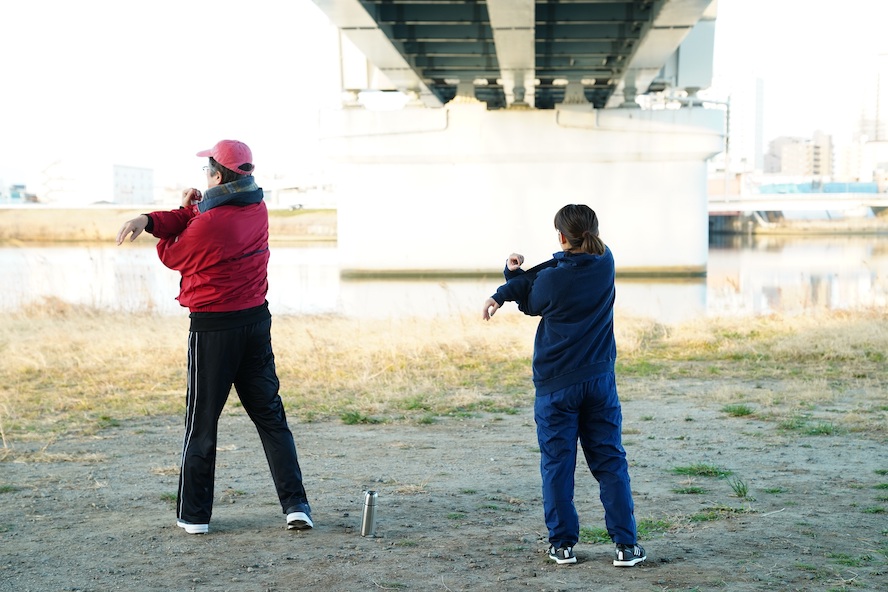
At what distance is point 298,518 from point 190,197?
64.8 inches

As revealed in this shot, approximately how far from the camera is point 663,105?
33.5 metres

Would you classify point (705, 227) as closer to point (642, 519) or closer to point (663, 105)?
point (663, 105)

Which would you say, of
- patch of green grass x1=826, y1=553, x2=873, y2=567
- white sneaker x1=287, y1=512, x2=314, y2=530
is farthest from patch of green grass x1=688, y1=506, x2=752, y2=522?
white sneaker x1=287, y1=512, x2=314, y2=530

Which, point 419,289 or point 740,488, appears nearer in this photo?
point 740,488

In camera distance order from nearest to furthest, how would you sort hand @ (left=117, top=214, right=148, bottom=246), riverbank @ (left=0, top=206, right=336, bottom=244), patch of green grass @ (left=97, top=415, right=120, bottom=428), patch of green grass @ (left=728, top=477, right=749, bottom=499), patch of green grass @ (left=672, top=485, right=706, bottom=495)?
1. hand @ (left=117, top=214, right=148, bottom=246)
2. patch of green grass @ (left=728, top=477, right=749, bottom=499)
3. patch of green grass @ (left=672, top=485, right=706, bottom=495)
4. patch of green grass @ (left=97, top=415, right=120, bottom=428)
5. riverbank @ (left=0, top=206, right=336, bottom=244)

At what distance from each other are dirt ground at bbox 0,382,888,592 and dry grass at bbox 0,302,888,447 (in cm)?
83

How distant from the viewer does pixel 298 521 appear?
4949 mm

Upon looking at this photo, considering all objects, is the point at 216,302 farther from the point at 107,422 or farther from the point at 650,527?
the point at 107,422

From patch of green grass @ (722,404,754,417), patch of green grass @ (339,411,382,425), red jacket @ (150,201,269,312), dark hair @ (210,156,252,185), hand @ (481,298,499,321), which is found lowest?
patch of green grass @ (339,411,382,425)

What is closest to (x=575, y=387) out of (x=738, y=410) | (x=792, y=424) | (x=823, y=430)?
(x=823, y=430)

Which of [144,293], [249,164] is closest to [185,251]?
[249,164]

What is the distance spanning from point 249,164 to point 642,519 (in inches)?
103

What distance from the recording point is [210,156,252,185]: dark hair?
4969 millimetres

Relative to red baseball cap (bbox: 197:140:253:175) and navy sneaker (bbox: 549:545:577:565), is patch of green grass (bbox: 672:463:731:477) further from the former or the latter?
red baseball cap (bbox: 197:140:253:175)
